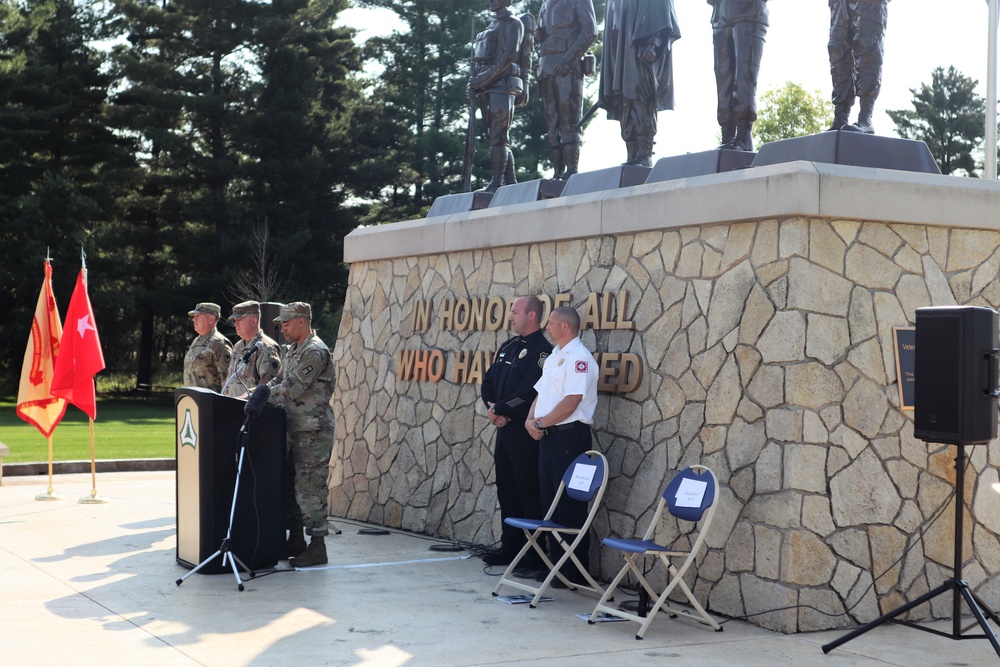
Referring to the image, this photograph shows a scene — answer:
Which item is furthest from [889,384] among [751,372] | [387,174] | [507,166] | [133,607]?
[387,174]

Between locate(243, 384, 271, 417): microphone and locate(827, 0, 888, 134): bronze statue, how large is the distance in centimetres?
440

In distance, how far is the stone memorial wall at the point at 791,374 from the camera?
7066 mm

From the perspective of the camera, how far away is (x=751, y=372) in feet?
24.0

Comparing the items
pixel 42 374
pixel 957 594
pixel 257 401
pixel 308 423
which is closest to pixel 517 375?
pixel 308 423

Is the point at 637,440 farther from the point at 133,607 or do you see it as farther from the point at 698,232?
the point at 133,607

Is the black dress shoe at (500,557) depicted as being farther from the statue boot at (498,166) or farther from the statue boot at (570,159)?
the statue boot at (498,166)

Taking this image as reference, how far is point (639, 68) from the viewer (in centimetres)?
1040

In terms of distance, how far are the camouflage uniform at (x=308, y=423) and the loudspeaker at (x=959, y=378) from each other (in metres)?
4.25

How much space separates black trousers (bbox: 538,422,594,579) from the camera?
7.99 meters

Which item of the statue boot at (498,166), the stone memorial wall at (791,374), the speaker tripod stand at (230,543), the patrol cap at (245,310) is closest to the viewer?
the stone memorial wall at (791,374)

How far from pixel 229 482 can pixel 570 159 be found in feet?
15.6

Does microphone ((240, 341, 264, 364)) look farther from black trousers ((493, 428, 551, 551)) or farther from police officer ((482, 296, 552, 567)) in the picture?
black trousers ((493, 428, 551, 551))

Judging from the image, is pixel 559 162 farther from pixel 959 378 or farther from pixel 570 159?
pixel 959 378

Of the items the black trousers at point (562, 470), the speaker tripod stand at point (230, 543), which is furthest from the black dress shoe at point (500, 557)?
the speaker tripod stand at point (230, 543)
